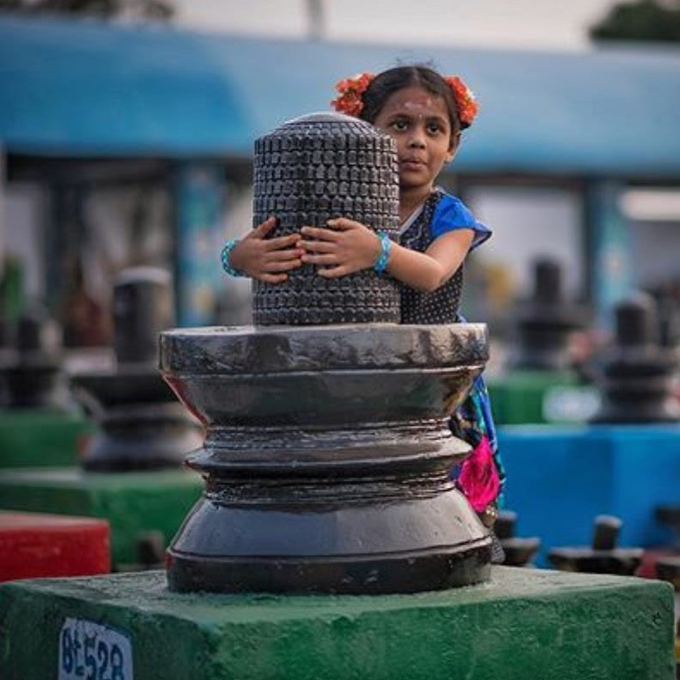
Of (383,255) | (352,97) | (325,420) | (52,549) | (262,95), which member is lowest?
(52,549)

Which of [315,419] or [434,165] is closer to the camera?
[315,419]

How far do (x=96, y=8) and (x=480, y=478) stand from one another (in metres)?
30.2

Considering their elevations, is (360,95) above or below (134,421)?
above

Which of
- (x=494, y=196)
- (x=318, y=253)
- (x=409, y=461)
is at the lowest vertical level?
(x=409, y=461)

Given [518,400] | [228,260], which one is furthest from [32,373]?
[228,260]

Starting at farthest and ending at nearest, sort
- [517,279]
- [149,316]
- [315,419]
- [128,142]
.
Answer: [517,279], [128,142], [149,316], [315,419]

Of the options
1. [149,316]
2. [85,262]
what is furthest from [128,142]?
[149,316]

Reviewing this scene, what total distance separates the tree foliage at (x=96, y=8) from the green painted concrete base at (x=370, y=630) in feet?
93.5

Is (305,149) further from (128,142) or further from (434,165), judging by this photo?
(128,142)

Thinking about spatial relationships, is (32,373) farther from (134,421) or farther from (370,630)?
(370,630)

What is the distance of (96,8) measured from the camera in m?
34.8

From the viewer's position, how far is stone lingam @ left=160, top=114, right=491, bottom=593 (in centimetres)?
450

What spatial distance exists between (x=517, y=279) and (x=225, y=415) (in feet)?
129

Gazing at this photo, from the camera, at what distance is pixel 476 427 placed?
17.7ft
